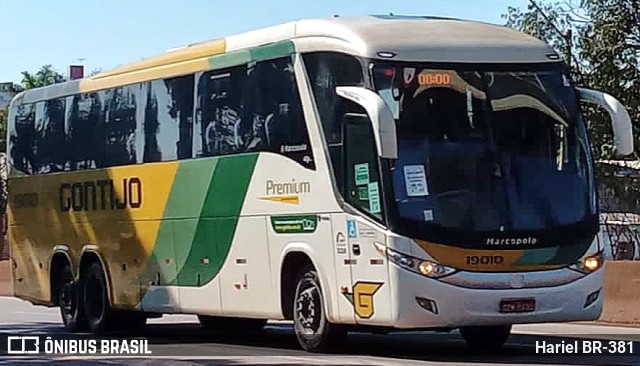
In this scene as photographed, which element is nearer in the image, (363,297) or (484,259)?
(484,259)

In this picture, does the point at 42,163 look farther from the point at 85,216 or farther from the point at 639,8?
the point at 639,8

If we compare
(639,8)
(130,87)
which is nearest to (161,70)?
(130,87)

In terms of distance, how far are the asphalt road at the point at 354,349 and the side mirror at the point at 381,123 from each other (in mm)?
2144

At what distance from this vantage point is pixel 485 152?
15.4 metres

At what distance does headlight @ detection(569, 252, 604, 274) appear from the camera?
15461 millimetres

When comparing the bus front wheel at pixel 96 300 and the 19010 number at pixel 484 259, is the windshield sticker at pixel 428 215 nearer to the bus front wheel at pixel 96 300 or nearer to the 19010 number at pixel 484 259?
the 19010 number at pixel 484 259

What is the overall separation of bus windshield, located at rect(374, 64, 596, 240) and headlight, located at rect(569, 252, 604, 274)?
42 cm

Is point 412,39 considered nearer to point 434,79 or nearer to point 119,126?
point 434,79

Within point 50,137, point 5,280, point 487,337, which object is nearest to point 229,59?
point 487,337

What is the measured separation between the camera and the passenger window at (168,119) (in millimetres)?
19062

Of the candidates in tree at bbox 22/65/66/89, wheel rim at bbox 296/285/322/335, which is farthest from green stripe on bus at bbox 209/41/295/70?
tree at bbox 22/65/66/89

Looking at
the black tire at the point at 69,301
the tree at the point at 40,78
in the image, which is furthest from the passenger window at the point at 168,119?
the tree at the point at 40,78

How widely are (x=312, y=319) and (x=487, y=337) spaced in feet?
7.00

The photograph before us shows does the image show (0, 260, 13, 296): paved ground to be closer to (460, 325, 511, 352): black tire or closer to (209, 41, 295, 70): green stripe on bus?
(209, 41, 295, 70): green stripe on bus
